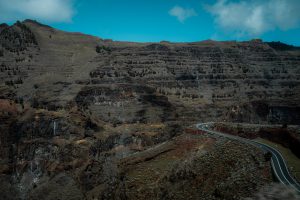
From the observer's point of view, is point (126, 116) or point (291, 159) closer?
point (291, 159)

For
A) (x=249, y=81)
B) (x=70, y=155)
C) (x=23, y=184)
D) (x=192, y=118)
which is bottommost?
(x=23, y=184)

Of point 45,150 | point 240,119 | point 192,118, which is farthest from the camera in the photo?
point 192,118

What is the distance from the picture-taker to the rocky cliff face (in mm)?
37344

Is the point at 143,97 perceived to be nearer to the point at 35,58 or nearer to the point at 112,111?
the point at 112,111

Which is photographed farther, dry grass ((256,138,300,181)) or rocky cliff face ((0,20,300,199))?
rocky cliff face ((0,20,300,199))

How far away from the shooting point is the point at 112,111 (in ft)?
443

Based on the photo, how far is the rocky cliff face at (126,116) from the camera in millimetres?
37344

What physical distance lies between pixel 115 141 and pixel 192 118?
111 feet

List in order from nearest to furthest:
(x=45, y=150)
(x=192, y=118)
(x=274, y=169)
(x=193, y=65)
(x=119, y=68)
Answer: (x=274, y=169)
(x=45, y=150)
(x=192, y=118)
(x=119, y=68)
(x=193, y=65)

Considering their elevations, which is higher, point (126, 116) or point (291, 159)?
point (291, 159)

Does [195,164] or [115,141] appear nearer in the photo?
[195,164]

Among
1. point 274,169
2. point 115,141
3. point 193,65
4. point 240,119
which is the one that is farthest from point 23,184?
point 193,65

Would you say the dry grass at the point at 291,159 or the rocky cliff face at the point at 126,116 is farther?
the rocky cliff face at the point at 126,116

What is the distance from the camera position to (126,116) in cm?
13312
